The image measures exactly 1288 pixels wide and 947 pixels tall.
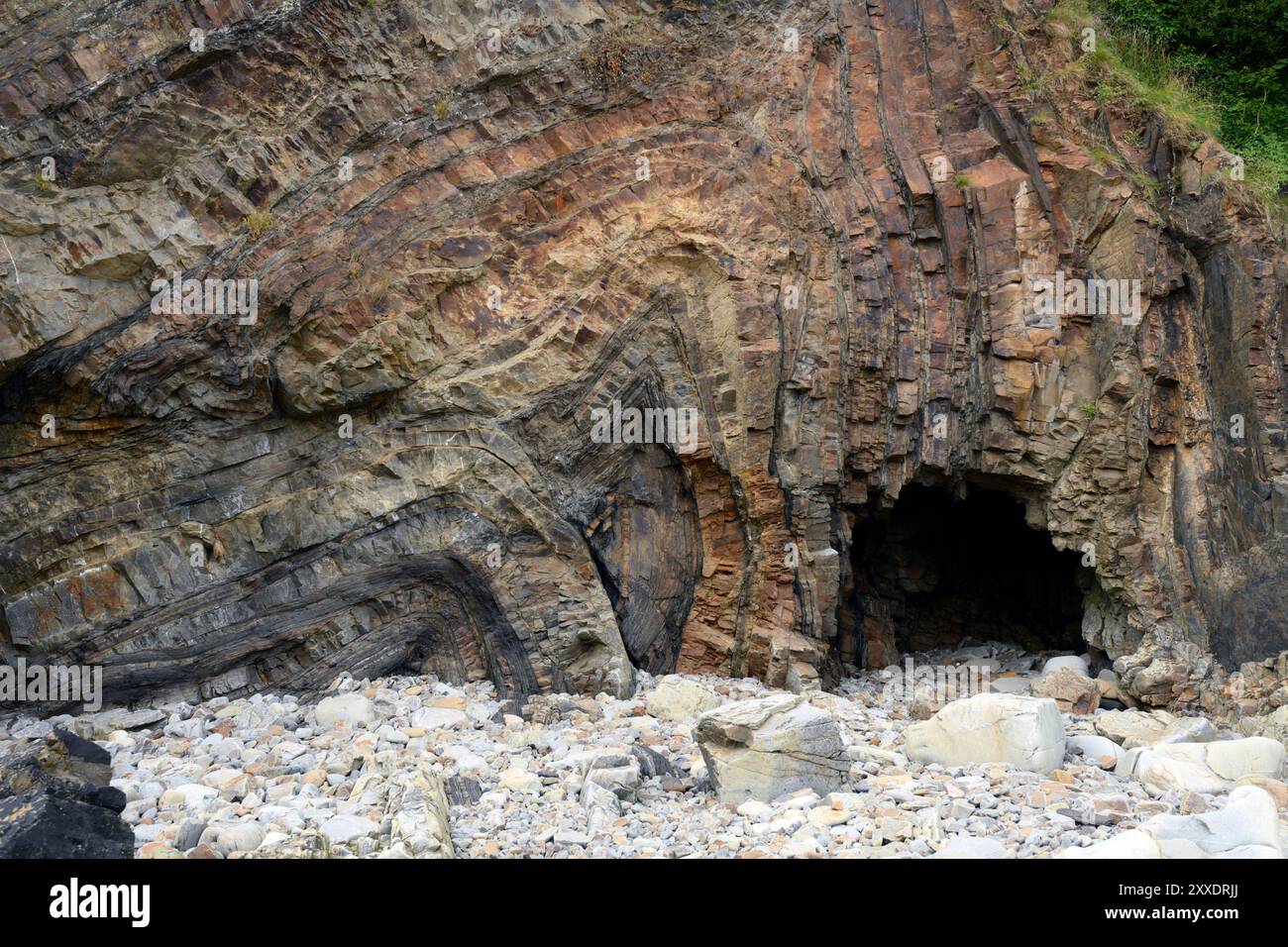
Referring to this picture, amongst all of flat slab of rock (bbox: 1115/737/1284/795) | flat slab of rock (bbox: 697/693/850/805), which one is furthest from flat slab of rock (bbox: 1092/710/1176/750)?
flat slab of rock (bbox: 697/693/850/805)

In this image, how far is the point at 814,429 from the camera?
13172mm

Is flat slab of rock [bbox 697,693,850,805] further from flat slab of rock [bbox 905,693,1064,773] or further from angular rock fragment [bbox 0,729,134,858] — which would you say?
angular rock fragment [bbox 0,729,134,858]

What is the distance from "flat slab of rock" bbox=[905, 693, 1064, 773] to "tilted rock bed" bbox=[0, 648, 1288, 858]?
4 cm

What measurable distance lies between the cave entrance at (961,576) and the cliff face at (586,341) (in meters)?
1.91

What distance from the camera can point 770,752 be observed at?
8.58 meters

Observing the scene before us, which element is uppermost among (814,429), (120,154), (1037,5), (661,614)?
(1037,5)

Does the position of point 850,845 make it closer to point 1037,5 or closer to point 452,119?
point 452,119

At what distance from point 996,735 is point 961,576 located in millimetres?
7764

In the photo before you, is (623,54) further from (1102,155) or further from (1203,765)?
(1203,765)

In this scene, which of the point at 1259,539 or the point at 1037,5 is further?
the point at 1037,5

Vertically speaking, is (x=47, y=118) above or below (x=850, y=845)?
above

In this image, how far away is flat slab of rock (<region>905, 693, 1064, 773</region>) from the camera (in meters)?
9.12

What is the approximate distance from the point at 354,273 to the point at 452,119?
204 cm

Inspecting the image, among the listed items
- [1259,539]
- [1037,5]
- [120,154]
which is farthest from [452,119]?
[1259,539]
